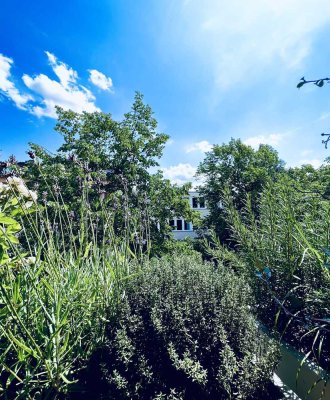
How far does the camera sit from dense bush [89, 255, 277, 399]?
4.04ft

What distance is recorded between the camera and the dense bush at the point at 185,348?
1.23 m

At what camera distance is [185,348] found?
4.38 feet

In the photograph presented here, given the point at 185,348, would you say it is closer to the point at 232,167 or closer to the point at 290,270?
the point at 290,270

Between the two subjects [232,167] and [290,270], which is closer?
[290,270]

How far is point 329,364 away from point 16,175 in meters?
2.27

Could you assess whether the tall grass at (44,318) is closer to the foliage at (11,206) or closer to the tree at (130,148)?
the foliage at (11,206)

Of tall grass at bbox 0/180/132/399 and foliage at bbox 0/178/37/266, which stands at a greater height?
foliage at bbox 0/178/37/266

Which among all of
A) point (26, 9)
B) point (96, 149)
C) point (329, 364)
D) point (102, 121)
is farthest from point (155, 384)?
point (102, 121)

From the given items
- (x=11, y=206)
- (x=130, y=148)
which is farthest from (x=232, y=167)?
(x=11, y=206)

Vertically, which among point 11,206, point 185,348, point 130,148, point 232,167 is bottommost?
point 185,348

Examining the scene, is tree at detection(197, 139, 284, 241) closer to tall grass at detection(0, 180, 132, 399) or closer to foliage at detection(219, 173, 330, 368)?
foliage at detection(219, 173, 330, 368)

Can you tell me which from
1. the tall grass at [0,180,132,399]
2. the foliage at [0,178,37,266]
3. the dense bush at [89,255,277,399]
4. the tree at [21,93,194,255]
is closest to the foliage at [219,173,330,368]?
the dense bush at [89,255,277,399]

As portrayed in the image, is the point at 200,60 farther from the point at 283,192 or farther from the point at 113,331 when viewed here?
the point at 113,331

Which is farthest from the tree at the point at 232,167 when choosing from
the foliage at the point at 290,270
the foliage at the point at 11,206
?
the foliage at the point at 11,206
